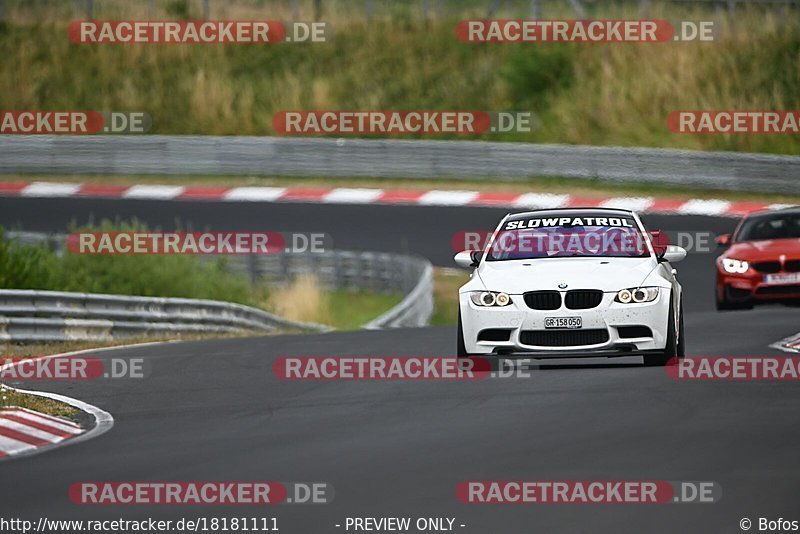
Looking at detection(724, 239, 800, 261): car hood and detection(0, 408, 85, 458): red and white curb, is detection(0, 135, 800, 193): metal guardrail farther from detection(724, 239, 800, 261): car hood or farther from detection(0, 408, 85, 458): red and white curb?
detection(0, 408, 85, 458): red and white curb

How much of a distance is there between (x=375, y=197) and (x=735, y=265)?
1596cm

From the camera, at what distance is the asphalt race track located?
31.9ft

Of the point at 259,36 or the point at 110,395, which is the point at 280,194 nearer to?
the point at 259,36

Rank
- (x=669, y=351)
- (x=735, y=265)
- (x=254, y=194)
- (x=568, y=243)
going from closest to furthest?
(x=669, y=351) < (x=568, y=243) < (x=735, y=265) < (x=254, y=194)

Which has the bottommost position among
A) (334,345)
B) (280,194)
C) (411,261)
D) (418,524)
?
(418,524)

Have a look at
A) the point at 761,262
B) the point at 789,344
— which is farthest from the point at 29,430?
the point at 761,262

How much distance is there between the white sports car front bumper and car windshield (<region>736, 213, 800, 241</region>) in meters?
7.35

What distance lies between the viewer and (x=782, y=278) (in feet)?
69.3

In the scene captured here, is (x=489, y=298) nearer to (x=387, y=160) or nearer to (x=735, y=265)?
(x=735, y=265)

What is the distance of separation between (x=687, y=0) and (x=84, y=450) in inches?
1264

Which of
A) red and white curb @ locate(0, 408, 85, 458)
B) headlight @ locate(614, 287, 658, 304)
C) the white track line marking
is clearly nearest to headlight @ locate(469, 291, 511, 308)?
headlight @ locate(614, 287, 658, 304)

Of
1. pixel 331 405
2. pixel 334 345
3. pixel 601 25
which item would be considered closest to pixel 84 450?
pixel 331 405

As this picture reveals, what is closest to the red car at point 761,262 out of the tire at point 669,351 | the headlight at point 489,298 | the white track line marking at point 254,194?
the tire at point 669,351

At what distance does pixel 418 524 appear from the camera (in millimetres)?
9289
